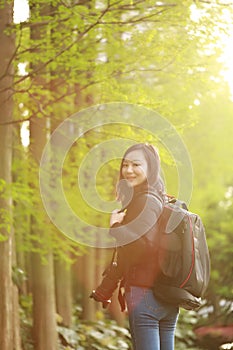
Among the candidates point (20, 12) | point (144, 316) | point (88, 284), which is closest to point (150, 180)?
point (144, 316)

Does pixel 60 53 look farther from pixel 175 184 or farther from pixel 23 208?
pixel 175 184

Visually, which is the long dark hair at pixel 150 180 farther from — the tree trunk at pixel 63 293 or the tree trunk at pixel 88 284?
the tree trunk at pixel 88 284

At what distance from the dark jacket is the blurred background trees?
11.0 feet

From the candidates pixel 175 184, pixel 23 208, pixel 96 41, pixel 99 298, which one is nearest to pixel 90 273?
pixel 175 184

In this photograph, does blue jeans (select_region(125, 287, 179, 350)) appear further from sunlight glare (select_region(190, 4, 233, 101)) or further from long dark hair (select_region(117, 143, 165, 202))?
sunlight glare (select_region(190, 4, 233, 101))

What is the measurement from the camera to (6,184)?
328 inches

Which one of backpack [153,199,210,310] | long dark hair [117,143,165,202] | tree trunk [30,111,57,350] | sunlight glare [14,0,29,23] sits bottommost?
tree trunk [30,111,57,350]

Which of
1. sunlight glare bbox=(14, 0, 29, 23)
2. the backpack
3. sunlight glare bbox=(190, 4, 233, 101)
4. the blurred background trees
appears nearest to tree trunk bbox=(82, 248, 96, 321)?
the blurred background trees

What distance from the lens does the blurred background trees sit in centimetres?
834

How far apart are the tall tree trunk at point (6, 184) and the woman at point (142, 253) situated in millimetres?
3207

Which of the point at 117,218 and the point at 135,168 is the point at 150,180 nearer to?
the point at 135,168

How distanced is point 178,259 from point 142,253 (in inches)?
9.7

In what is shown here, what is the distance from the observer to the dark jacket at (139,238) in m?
4.78

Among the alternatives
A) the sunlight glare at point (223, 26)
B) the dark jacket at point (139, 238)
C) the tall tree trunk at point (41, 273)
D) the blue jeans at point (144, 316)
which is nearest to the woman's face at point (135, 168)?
the dark jacket at point (139, 238)
